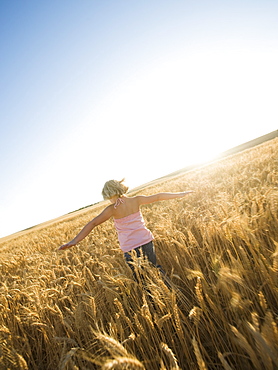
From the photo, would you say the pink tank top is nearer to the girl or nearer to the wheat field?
the girl

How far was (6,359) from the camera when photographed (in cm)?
158

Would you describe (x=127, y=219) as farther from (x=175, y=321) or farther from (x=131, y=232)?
(x=175, y=321)

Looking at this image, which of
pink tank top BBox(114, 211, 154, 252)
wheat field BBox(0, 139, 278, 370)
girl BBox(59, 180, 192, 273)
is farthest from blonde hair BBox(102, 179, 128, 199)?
wheat field BBox(0, 139, 278, 370)

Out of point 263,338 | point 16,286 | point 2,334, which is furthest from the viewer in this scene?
point 16,286

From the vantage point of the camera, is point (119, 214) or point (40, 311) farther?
point (119, 214)

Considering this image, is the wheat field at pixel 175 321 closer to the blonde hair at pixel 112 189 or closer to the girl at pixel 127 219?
the girl at pixel 127 219

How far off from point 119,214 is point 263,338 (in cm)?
218

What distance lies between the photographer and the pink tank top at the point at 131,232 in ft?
9.23

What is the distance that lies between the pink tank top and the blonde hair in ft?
1.16

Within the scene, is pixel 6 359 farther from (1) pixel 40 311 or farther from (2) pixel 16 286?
(2) pixel 16 286

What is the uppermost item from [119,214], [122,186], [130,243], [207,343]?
[122,186]

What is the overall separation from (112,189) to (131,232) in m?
0.65

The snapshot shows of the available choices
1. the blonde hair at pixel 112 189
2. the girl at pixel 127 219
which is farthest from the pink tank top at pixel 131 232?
the blonde hair at pixel 112 189

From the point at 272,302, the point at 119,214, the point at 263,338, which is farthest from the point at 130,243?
the point at 263,338
